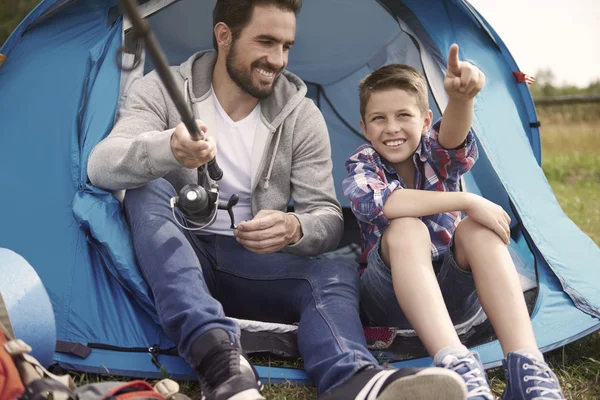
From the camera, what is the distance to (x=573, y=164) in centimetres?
608

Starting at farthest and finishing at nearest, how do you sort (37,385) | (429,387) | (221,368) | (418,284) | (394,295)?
1. (394,295)
2. (418,284)
3. (221,368)
4. (429,387)
5. (37,385)

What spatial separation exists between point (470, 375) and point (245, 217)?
1.02m

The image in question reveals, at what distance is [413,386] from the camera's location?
145 cm

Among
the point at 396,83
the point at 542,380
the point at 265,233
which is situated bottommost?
the point at 542,380

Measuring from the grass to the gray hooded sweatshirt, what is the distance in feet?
1.57

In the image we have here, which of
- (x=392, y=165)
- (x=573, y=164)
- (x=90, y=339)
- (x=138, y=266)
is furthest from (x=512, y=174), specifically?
(x=573, y=164)

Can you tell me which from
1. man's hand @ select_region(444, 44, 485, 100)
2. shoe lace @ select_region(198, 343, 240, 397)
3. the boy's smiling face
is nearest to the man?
shoe lace @ select_region(198, 343, 240, 397)

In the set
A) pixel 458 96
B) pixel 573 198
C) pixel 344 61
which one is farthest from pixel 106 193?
pixel 573 198

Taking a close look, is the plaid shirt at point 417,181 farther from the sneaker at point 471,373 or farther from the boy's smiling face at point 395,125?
the sneaker at point 471,373

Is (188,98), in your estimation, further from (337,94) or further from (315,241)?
(337,94)

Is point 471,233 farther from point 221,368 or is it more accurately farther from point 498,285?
point 221,368

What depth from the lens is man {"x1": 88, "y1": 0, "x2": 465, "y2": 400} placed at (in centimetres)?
161

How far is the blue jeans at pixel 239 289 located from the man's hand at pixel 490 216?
1.34ft

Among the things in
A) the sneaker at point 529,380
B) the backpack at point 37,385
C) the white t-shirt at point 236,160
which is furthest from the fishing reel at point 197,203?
the sneaker at point 529,380
